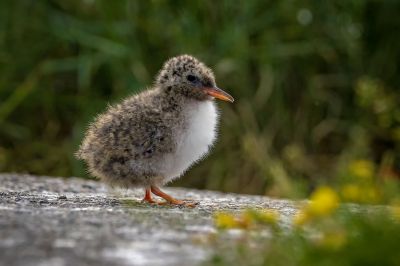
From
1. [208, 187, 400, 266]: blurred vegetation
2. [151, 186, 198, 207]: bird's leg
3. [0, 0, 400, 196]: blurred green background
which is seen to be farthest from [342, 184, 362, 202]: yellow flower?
[208, 187, 400, 266]: blurred vegetation

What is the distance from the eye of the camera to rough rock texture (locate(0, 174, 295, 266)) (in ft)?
10.1

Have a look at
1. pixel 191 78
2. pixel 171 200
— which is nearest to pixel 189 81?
pixel 191 78

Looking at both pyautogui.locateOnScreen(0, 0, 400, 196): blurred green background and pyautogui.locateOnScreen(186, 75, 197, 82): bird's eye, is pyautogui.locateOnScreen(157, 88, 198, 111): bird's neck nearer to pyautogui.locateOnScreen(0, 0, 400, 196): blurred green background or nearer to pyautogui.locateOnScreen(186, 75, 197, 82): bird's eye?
pyautogui.locateOnScreen(186, 75, 197, 82): bird's eye

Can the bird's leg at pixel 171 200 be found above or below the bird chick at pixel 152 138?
below

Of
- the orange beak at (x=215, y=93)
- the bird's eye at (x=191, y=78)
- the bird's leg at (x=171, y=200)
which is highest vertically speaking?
the bird's eye at (x=191, y=78)

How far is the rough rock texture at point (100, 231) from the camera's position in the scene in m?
3.08

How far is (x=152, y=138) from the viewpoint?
500cm

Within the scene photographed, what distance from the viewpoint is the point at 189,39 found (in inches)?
325

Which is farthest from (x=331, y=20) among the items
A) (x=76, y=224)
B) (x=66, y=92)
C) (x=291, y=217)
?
(x=76, y=224)

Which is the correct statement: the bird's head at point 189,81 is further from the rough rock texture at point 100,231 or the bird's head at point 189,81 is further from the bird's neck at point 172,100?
the rough rock texture at point 100,231

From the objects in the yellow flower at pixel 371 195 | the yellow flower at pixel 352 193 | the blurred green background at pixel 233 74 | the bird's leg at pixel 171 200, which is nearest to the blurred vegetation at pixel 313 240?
the bird's leg at pixel 171 200

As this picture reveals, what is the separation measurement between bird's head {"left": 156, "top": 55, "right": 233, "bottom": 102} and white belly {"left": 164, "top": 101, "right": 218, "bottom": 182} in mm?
107

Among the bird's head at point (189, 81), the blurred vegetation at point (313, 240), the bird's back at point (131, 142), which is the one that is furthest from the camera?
the bird's head at point (189, 81)

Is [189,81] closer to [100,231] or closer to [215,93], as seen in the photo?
[215,93]
